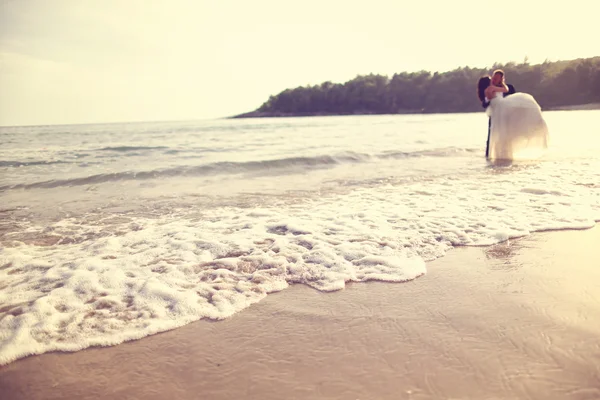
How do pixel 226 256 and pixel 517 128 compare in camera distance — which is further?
pixel 517 128

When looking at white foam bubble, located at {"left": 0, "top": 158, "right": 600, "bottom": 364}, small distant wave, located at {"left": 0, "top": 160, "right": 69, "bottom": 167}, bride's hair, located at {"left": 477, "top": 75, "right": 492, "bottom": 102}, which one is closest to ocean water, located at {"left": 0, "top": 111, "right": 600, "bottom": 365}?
white foam bubble, located at {"left": 0, "top": 158, "right": 600, "bottom": 364}

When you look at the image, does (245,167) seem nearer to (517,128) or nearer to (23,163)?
(517,128)

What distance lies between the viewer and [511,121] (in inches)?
337

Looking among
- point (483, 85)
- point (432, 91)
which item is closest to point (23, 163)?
point (483, 85)

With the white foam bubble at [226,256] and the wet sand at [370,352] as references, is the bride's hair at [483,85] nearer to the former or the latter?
the white foam bubble at [226,256]

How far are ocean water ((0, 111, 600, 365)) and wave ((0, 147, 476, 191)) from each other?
0.09 meters

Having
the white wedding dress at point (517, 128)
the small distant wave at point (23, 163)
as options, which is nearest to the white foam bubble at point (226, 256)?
the white wedding dress at point (517, 128)

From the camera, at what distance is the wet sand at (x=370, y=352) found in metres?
1.61

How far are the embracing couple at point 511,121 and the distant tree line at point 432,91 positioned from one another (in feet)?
180

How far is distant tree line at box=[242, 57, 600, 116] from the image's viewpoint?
54.6 metres

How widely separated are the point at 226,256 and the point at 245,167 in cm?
668

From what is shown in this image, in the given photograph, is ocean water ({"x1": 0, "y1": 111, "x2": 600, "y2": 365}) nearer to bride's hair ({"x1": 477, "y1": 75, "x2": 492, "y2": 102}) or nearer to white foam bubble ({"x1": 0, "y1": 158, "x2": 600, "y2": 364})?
white foam bubble ({"x1": 0, "y1": 158, "x2": 600, "y2": 364})

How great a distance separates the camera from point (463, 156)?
10.9 m

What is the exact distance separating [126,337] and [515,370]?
79.4 inches
